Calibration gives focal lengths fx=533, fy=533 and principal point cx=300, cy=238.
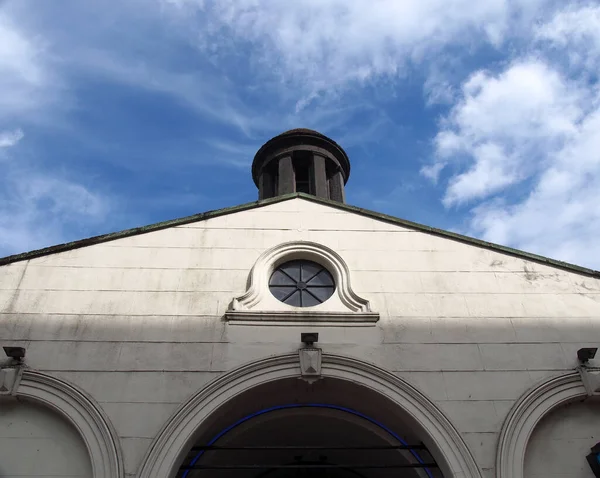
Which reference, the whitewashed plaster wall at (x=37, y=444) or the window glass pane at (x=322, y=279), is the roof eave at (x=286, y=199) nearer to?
the window glass pane at (x=322, y=279)

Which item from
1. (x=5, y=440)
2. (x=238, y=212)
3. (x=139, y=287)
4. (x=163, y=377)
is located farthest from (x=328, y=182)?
(x=5, y=440)

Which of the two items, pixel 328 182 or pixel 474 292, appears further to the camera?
pixel 328 182

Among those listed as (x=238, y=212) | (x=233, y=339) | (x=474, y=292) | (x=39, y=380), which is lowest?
(x=39, y=380)

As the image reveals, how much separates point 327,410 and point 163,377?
247 cm

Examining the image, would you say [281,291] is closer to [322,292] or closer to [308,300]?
[308,300]

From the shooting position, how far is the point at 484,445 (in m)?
6.31

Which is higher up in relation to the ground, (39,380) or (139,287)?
(139,287)

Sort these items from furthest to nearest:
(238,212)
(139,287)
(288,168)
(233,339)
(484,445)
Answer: (288,168) → (238,212) → (139,287) → (233,339) → (484,445)

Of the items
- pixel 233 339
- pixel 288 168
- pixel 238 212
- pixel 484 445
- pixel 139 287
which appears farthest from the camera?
pixel 288 168

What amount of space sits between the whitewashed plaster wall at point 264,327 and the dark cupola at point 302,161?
15.2 ft

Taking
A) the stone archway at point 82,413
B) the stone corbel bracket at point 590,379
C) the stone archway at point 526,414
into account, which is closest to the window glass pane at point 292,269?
the stone archway at point 82,413

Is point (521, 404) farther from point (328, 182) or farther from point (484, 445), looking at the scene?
point (328, 182)

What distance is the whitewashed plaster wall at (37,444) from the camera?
6.14 meters

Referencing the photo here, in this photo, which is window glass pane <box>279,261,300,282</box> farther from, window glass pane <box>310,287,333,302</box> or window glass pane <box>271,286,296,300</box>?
window glass pane <box>310,287,333,302</box>
